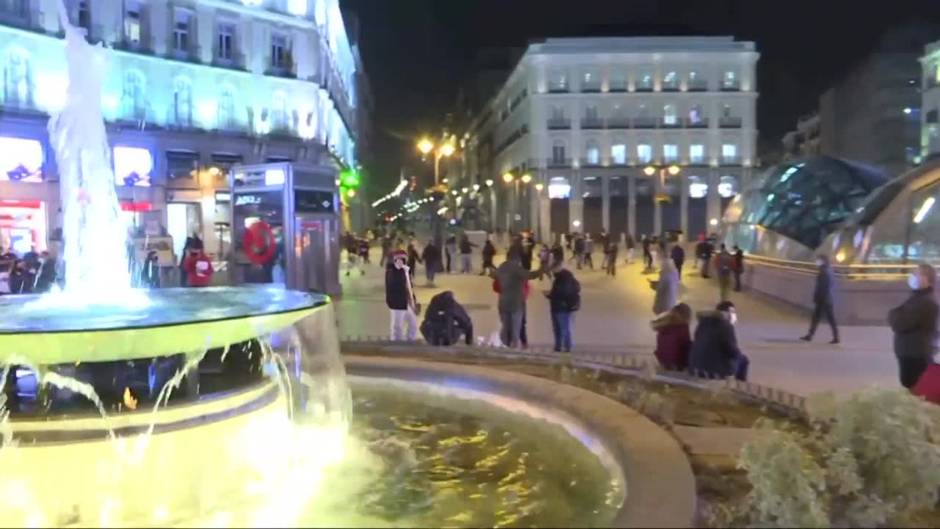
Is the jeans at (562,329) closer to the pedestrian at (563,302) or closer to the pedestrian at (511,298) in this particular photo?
the pedestrian at (563,302)

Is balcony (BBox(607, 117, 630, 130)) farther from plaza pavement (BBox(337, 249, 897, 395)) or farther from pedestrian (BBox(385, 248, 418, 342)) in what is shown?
pedestrian (BBox(385, 248, 418, 342))

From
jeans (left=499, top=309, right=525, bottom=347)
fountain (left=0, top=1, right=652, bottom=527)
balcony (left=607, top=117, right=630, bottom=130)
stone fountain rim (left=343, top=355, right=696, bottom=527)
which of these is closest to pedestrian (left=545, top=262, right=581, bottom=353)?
jeans (left=499, top=309, right=525, bottom=347)

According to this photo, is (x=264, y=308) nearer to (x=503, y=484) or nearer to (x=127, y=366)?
(x=127, y=366)

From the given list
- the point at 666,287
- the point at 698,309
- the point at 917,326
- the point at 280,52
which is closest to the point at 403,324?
the point at 666,287

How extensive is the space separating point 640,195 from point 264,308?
275 ft

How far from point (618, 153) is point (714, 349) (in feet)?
262

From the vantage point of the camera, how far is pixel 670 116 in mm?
86375

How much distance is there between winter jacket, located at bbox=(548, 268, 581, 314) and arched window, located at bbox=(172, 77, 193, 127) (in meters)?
33.2

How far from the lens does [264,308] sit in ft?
25.1

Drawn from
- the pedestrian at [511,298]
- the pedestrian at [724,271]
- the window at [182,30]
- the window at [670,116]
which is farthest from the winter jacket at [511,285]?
the window at [670,116]

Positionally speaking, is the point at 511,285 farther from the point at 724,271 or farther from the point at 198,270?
the point at 724,271

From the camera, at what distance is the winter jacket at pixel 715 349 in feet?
30.4

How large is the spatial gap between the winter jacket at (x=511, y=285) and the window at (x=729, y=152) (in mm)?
77129

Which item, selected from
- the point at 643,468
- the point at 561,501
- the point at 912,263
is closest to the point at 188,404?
the point at 561,501
